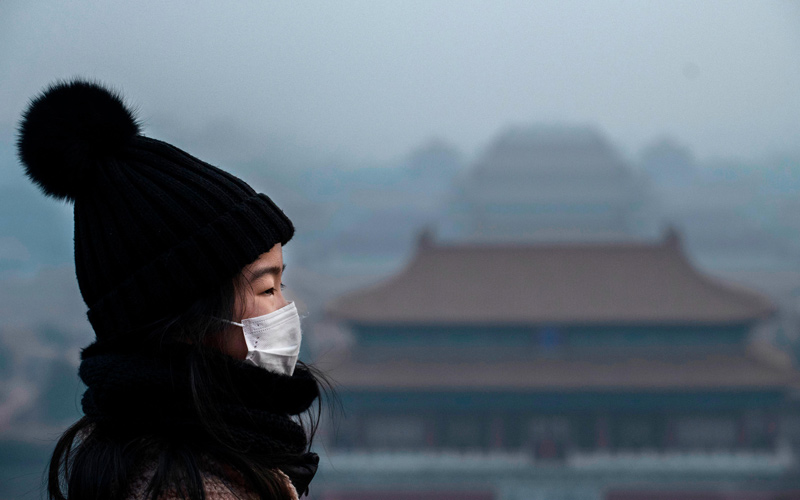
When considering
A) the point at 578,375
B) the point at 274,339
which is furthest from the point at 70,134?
the point at 578,375

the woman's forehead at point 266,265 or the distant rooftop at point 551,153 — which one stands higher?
the distant rooftop at point 551,153

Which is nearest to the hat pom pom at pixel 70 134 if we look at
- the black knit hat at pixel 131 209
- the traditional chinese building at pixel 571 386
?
the black knit hat at pixel 131 209

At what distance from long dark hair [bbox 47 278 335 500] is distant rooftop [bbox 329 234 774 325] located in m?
15.2

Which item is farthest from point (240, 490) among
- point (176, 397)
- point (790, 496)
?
point (790, 496)

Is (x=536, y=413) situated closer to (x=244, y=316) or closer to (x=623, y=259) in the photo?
(x=623, y=259)

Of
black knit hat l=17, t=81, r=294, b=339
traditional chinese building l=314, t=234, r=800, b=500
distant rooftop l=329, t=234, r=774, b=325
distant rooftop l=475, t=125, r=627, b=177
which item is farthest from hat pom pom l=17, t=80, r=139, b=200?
distant rooftop l=475, t=125, r=627, b=177

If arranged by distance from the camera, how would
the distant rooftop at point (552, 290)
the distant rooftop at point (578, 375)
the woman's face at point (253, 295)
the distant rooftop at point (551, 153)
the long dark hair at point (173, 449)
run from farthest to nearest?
the distant rooftop at point (551, 153) → the distant rooftop at point (552, 290) → the distant rooftop at point (578, 375) → the woman's face at point (253, 295) → the long dark hair at point (173, 449)

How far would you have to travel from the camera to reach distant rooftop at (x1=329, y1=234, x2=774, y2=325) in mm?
15914

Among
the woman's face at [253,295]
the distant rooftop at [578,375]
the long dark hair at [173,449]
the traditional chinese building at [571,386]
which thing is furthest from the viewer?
the traditional chinese building at [571,386]

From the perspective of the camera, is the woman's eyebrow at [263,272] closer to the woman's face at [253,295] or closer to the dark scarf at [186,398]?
the woman's face at [253,295]

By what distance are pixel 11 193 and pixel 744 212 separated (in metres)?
28.3

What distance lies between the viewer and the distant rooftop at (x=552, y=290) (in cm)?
1591

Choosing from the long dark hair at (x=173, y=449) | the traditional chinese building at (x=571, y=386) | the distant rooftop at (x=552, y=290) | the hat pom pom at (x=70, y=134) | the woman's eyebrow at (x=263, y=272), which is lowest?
the long dark hair at (x=173, y=449)

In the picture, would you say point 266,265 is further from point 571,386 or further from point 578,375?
point 578,375
